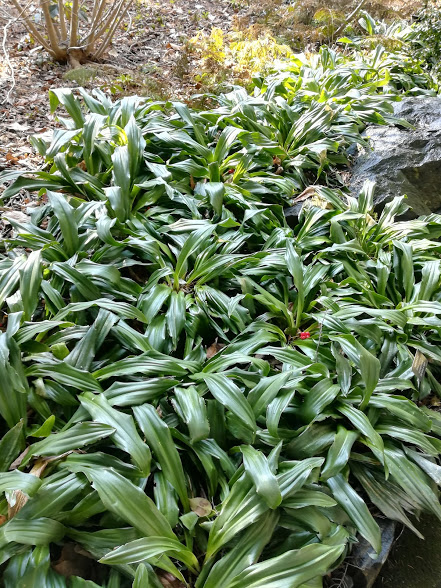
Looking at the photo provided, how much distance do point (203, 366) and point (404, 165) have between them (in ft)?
7.16

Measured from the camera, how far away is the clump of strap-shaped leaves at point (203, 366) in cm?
119

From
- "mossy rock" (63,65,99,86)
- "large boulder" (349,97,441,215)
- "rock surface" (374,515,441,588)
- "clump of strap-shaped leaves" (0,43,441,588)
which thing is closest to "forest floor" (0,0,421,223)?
"mossy rock" (63,65,99,86)

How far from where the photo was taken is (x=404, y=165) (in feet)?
9.93

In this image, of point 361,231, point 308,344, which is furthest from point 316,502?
point 361,231

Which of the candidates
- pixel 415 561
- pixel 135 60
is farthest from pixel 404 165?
pixel 135 60

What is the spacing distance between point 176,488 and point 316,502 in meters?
0.40

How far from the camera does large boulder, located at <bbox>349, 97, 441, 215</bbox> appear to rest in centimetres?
292

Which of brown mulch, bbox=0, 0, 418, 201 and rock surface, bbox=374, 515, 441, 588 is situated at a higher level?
brown mulch, bbox=0, 0, 418, 201

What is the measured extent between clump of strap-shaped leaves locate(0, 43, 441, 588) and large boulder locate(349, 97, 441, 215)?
0.30m

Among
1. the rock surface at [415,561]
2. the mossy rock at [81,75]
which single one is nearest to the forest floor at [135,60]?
the mossy rock at [81,75]

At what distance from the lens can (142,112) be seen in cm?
289

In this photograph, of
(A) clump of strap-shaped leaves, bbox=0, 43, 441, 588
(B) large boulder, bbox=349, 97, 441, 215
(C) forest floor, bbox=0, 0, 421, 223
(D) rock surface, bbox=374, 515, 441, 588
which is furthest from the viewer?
(C) forest floor, bbox=0, 0, 421, 223

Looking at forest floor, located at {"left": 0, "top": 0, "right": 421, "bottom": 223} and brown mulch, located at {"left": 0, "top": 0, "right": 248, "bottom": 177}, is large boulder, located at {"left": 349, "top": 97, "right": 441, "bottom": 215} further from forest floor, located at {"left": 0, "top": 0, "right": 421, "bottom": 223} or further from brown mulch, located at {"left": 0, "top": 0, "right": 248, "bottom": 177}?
brown mulch, located at {"left": 0, "top": 0, "right": 248, "bottom": 177}

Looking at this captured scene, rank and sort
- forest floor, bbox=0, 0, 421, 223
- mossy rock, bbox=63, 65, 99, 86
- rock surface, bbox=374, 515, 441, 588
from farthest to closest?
mossy rock, bbox=63, 65, 99, 86 < forest floor, bbox=0, 0, 421, 223 < rock surface, bbox=374, 515, 441, 588
